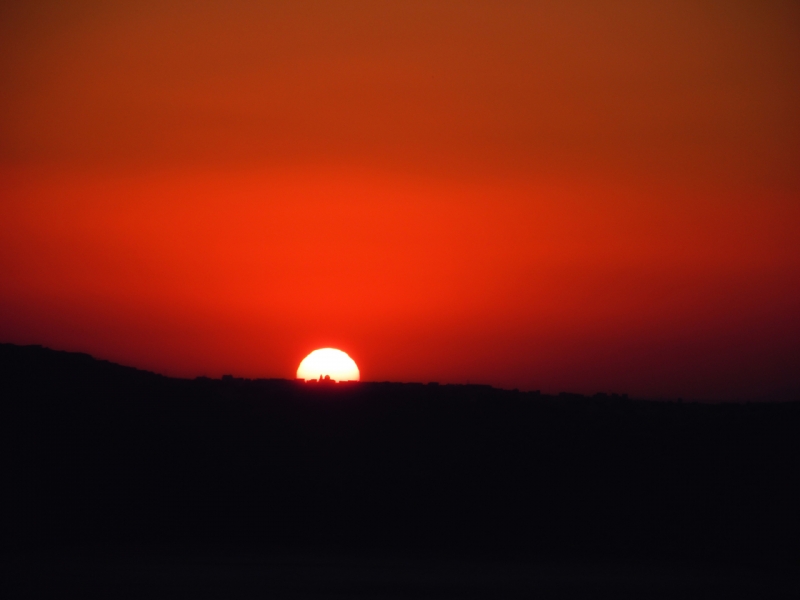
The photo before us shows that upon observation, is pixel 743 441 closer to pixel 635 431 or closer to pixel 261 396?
pixel 635 431

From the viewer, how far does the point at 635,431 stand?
1686 cm

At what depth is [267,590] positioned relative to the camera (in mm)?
10336

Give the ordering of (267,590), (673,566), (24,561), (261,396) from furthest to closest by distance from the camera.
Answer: (261,396)
(673,566)
(24,561)
(267,590)

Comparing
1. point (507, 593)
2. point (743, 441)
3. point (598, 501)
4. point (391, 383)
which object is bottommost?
point (507, 593)

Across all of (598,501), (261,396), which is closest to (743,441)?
(598,501)

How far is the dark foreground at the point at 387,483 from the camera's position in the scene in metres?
12.7

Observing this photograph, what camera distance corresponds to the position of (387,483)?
15547 mm

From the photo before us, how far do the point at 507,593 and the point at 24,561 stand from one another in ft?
21.6

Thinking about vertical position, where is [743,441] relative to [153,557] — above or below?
above

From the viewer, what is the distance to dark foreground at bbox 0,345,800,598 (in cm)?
1270

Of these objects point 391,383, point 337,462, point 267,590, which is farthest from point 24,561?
point 391,383

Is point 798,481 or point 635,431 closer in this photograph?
point 798,481

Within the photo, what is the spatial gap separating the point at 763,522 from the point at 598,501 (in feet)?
8.82

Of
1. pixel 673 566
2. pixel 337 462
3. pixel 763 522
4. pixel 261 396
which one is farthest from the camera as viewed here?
pixel 261 396
